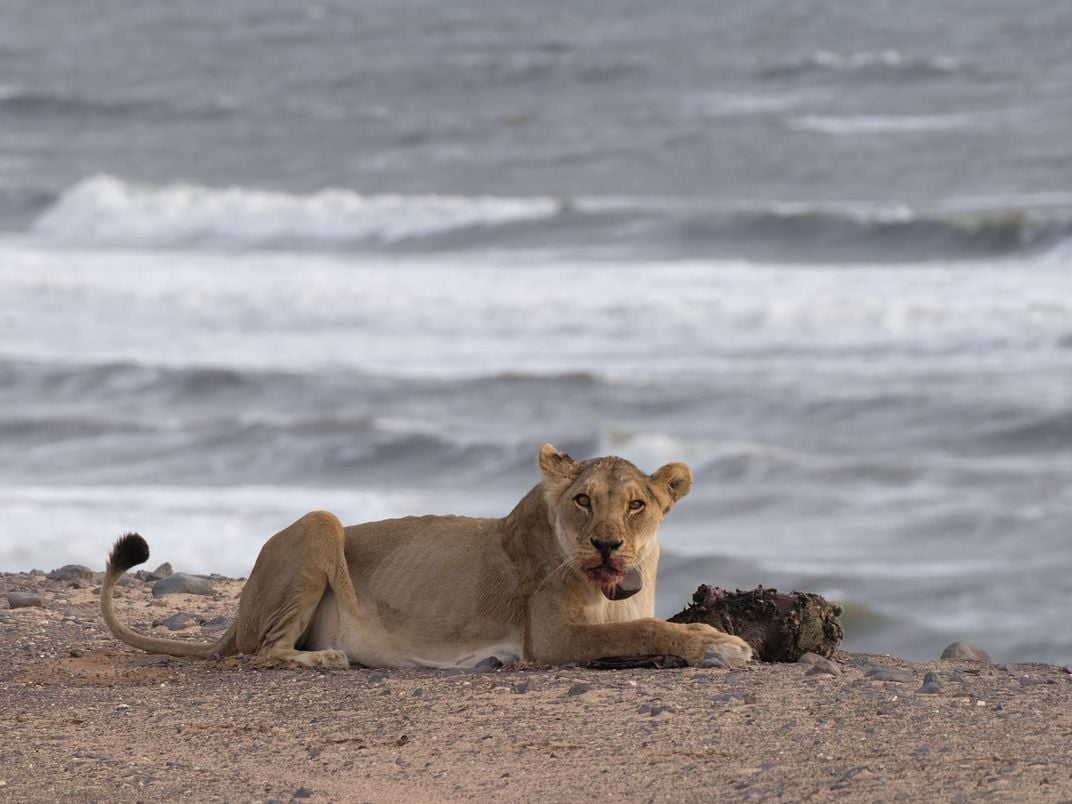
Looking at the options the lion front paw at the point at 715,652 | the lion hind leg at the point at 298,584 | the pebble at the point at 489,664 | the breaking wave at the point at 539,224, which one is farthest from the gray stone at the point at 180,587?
the breaking wave at the point at 539,224

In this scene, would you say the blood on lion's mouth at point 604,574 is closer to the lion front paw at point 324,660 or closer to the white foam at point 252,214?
the lion front paw at point 324,660

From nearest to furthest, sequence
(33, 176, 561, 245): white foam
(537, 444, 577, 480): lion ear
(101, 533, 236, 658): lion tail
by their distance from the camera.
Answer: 1. (537, 444, 577, 480): lion ear
2. (101, 533, 236, 658): lion tail
3. (33, 176, 561, 245): white foam

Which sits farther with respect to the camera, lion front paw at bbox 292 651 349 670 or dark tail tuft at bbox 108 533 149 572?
lion front paw at bbox 292 651 349 670

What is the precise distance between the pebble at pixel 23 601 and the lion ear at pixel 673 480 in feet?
12.2

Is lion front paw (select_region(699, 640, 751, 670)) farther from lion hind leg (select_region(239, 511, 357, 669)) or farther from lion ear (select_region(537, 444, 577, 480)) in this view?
lion hind leg (select_region(239, 511, 357, 669))

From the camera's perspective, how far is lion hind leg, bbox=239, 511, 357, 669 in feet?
26.2

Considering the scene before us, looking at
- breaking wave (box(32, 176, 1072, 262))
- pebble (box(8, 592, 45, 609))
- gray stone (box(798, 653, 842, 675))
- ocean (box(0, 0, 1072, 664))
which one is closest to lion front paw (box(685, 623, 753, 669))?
gray stone (box(798, 653, 842, 675))

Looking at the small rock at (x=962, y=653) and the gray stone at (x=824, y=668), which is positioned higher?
the small rock at (x=962, y=653)

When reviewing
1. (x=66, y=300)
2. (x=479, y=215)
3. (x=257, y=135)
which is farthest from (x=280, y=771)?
(x=257, y=135)

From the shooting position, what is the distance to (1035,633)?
14297mm

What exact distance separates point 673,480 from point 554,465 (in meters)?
0.44

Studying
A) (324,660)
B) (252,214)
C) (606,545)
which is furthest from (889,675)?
(252,214)

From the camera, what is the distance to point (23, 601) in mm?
9938

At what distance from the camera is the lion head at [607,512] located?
7.32m
